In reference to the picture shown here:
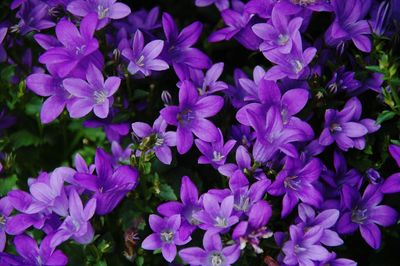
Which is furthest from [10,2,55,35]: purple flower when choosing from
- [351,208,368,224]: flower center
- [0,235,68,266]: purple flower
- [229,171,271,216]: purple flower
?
[351,208,368,224]: flower center

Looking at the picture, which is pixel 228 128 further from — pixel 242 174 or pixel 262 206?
pixel 262 206

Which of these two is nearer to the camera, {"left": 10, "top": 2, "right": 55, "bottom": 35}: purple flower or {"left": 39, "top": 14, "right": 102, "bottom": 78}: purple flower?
{"left": 39, "top": 14, "right": 102, "bottom": 78}: purple flower

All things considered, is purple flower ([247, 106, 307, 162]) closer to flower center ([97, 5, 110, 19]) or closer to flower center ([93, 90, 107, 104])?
flower center ([93, 90, 107, 104])

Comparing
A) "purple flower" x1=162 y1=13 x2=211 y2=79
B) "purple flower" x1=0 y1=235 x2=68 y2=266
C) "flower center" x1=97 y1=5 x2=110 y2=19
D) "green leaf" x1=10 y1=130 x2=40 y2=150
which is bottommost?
"green leaf" x1=10 y1=130 x2=40 y2=150

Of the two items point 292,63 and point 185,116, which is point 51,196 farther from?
point 292,63

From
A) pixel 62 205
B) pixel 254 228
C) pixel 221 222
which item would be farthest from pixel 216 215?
pixel 62 205

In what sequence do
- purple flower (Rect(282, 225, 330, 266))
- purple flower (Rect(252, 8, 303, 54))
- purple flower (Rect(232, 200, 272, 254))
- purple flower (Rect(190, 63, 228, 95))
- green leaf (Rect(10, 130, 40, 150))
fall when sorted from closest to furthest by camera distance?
purple flower (Rect(232, 200, 272, 254))
purple flower (Rect(282, 225, 330, 266))
purple flower (Rect(252, 8, 303, 54))
purple flower (Rect(190, 63, 228, 95))
green leaf (Rect(10, 130, 40, 150))

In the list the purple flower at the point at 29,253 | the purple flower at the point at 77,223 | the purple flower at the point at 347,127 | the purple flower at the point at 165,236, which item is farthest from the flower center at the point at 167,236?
the purple flower at the point at 347,127
